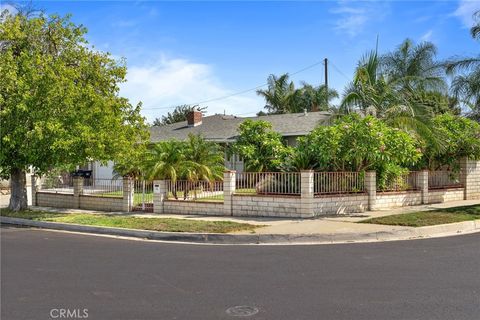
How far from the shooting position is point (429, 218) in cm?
1411

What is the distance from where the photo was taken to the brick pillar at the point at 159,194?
1736cm

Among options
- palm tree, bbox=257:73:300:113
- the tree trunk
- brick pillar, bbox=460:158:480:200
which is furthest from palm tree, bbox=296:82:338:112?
the tree trunk

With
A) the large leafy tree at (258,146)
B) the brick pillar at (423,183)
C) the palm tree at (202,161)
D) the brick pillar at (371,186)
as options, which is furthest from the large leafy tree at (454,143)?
the palm tree at (202,161)

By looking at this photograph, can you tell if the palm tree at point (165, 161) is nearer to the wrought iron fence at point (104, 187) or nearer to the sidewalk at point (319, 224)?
the wrought iron fence at point (104, 187)

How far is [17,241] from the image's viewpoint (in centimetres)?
1185

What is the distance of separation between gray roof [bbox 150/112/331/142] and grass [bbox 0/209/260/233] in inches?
399

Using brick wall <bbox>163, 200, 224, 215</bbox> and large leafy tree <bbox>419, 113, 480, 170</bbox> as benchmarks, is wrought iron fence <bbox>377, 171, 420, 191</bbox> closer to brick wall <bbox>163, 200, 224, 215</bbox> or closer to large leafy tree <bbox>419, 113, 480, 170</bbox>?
large leafy tree <bbox>419, 113, 480, 170</bbox>

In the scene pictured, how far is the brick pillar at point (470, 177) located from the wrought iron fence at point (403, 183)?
3.57m

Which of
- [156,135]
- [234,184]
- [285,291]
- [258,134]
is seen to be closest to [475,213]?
[234,184]

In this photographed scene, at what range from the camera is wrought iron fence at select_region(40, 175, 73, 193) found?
20.8 m

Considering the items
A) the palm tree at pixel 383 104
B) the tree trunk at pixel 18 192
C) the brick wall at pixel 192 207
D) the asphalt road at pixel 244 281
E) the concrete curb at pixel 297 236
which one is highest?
the palm tree at pixel 383 104

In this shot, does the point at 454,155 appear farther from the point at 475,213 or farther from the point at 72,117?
the point at 72,117

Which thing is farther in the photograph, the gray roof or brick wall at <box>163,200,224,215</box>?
the gray roof

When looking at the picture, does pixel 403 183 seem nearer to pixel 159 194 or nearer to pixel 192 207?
pixel 192 207
